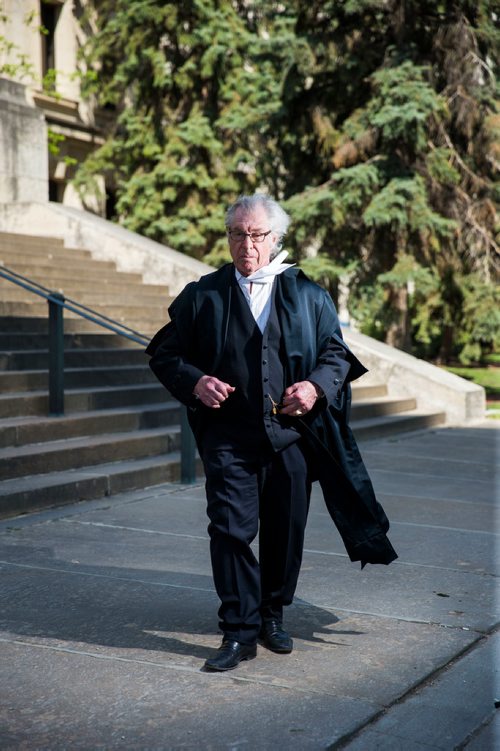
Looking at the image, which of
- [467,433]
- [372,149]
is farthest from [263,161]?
[467,433]

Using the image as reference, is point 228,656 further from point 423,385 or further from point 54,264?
point 54,264

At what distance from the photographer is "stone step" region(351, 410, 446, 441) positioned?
410 inches

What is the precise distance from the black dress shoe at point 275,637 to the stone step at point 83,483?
2.76m

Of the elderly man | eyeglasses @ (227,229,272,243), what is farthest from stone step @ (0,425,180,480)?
eyeglasses @ (227,229,272,243)

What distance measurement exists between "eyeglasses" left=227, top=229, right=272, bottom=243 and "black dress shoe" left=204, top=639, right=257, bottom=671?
4.97ft

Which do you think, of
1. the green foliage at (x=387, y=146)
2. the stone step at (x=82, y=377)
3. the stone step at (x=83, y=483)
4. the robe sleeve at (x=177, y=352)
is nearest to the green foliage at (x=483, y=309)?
the green foliage at (x=387, y=146)

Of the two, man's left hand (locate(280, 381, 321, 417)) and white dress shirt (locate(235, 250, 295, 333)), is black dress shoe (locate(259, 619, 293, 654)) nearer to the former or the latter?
man's left hand (locate(280, 381, 321, 417))

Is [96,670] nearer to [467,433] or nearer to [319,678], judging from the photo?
[319,678]

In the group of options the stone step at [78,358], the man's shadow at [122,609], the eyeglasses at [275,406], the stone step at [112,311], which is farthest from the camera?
the stone step at [112,311]

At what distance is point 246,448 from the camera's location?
3799 millimetres

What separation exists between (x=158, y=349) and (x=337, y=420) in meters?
0.77

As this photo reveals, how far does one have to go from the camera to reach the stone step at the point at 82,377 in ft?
27.3

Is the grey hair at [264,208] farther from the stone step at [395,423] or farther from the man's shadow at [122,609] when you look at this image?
the stone step at [395,423]

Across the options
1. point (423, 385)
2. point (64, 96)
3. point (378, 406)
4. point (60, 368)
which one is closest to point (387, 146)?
point (423, 385)
